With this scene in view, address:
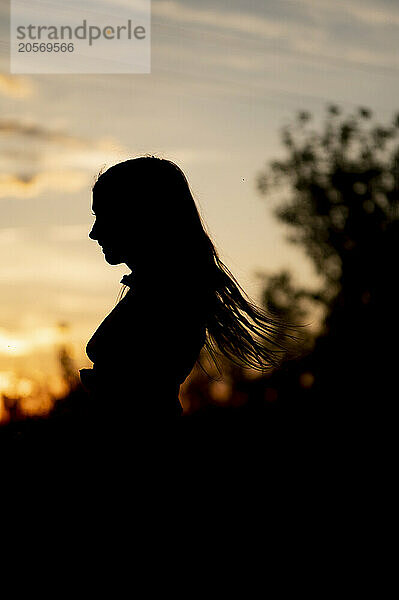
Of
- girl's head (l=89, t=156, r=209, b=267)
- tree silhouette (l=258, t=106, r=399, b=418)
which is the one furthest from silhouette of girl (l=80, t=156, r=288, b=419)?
tree silhouette (l=258, t=106, r=399, b=418)

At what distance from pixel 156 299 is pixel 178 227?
0.31 metres

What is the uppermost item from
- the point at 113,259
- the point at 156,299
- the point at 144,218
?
the point at 144,218

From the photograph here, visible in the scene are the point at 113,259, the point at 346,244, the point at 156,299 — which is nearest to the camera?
the point at 156,299

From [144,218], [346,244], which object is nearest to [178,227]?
[144,218]

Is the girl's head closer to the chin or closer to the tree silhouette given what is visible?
the chin

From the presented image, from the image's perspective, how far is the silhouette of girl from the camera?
3.12 meters

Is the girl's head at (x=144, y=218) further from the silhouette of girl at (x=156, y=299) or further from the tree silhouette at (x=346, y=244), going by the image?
the tree silhouette at (x=346, y=244)

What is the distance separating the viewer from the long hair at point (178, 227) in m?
3.36

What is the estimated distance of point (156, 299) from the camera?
128 inches

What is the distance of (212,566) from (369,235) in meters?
30.4

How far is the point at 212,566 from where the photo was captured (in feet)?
11.4

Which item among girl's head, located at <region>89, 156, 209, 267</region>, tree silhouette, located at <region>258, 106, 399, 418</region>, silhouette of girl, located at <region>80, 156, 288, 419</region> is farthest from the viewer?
tree silhouette, located at <region>258, 106, 399, 418</region>

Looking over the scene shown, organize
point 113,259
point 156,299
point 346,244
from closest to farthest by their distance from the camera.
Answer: point 156,299 < point 113,259 < point 346,244

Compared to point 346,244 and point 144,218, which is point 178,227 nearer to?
point 144,218
